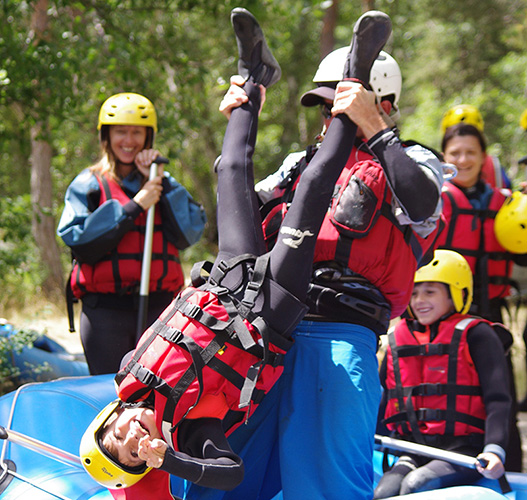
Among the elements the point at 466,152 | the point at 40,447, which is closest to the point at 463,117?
the point at 466,152

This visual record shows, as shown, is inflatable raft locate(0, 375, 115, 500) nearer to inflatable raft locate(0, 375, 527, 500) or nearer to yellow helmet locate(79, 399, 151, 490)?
inflatable raft locate(0, 375, 527, 500)

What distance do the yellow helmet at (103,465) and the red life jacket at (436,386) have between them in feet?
5.50

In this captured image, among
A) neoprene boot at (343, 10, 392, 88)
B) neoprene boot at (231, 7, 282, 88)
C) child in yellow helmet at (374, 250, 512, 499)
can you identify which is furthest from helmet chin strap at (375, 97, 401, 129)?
child in yellow helmet at (374, 250, 512, 499)

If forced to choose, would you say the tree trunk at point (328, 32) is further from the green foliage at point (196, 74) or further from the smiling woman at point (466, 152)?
the smiling woman at point (466, 152)

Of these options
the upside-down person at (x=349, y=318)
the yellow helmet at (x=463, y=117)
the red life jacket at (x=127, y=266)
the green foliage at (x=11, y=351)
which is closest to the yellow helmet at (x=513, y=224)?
the yellow helmet at (x=463, y=117)

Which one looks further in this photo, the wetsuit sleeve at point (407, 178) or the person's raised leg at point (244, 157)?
the person's raised leg at point (244, 157)

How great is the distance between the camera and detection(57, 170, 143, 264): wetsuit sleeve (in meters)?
3.66

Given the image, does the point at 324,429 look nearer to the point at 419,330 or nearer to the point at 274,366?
the point at 274,366

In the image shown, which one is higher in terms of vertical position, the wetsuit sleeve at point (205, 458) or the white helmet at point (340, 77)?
the white helmet at point (340, 77)

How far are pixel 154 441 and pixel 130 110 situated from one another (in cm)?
254

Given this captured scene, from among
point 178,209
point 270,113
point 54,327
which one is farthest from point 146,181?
point 270,113

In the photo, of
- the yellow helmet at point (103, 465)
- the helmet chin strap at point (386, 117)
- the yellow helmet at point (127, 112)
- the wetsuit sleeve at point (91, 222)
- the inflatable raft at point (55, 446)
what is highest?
the yellow helmet at point (127, 112)

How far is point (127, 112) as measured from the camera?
4004mm

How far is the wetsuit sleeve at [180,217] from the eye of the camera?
3953 mm
